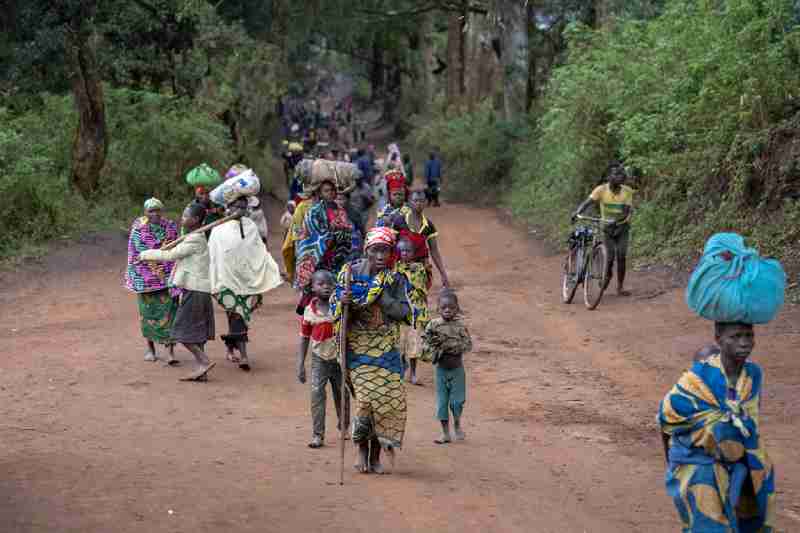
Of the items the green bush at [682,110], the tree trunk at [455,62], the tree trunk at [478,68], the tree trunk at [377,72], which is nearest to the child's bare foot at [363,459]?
the green bush at [682,110]

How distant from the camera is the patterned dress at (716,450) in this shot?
493 cm

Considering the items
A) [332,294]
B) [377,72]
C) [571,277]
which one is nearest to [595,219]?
[571,277]

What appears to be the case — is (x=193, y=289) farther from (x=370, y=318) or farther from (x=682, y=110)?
(x=682, y=110)

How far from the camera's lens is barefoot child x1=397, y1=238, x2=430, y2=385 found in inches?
436

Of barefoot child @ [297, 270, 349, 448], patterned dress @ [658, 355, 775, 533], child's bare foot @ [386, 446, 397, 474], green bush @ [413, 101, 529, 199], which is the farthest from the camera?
green bush @ [413, 101, 529, 199]

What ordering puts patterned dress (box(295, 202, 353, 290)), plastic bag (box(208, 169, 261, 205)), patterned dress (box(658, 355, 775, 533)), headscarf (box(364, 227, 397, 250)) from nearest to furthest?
1. patterned dress (box(658, 355, 775, 533))
2. headscarf (box(364, 227, 397, 250))
3. patterned dress (box(295, 202, 353, 290))
4. plastic bag (box(208, 169, 261, 205))

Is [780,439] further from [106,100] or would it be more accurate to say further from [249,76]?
[249,76]

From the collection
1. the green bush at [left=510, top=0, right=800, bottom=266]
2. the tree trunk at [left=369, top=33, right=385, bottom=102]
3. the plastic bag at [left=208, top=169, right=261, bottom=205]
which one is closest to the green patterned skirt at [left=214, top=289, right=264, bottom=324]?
the plastic bag at [left=208, top=169, right=261, bottom=205]

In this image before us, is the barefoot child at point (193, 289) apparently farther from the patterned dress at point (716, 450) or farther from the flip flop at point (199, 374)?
the patterned dress at point (716, 450)

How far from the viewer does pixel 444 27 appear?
59.7 metres

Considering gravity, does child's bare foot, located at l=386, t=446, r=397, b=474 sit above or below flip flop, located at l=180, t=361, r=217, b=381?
above

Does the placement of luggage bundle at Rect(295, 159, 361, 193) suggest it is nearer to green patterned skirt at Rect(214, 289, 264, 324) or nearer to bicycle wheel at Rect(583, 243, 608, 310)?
green patterned skirt at Rect(214, 289, 264, 324)

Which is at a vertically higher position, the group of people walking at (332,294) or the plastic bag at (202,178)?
the plastic bag at (202,178)

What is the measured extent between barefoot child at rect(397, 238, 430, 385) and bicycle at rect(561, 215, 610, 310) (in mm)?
4697
